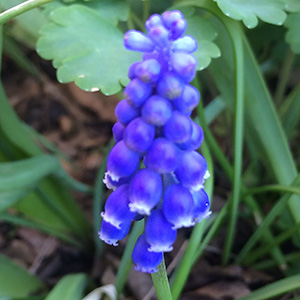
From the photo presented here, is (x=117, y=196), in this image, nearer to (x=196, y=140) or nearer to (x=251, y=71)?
(x=196, y=140)

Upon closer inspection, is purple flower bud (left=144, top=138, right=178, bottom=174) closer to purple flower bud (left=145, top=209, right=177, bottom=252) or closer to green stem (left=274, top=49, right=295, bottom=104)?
purple flower bud (left=145, top=209, right=177, bottom=252)

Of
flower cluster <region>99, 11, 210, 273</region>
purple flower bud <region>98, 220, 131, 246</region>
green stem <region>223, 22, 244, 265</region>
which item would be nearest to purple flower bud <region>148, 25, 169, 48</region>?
flower cluster <region>99, 11, 210, 273</region>

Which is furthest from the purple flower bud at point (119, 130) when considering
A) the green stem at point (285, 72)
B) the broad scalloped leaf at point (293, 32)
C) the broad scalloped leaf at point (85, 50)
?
the green stem at point (285, 72)

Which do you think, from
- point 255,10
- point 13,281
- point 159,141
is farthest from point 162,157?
point 13,281

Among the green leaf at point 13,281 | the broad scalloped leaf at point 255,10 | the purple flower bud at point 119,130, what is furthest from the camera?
the green leaf at point 13,281

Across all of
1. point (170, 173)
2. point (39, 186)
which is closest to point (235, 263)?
point (39, 186)

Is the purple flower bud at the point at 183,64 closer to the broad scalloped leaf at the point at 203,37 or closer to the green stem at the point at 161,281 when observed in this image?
the green stem at the point at 161,281
